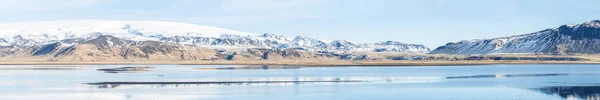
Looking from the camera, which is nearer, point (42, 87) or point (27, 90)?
point (27, 90)

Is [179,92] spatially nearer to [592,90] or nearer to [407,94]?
[407,94]

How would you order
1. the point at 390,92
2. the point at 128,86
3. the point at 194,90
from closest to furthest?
1. the point at 390,92
2. the point at 194,90
3. the point at 128,86

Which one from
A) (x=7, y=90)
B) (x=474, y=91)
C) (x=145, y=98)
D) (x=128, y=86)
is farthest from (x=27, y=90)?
(x=474, y=91)

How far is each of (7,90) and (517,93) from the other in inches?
1585

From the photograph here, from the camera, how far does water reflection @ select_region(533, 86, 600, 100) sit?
181ft

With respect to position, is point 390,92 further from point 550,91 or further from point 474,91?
point 550,91

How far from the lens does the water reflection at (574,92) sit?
181 feet

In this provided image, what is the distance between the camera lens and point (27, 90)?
65000mm

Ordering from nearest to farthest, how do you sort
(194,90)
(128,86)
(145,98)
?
(145,98), (194,90), (128,86)

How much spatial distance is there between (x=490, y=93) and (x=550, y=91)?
5.85m

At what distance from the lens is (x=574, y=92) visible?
198 feet

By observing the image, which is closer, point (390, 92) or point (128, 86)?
point (390, 92)

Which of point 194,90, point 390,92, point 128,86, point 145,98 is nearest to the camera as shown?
point 145,98

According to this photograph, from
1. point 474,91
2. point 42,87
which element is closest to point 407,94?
point 474,91
